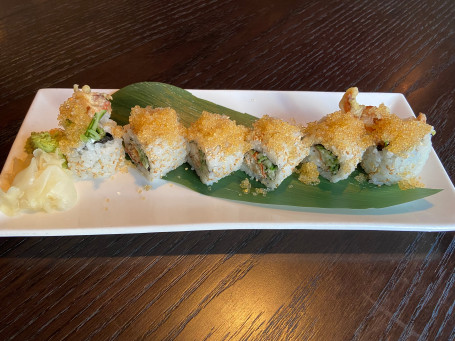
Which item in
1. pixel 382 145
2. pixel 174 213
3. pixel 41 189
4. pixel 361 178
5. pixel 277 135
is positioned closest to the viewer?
pixel 41 189

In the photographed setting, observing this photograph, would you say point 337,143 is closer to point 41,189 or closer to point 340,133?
point 340,133

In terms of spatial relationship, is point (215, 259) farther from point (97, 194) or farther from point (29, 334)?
point (29, 334)

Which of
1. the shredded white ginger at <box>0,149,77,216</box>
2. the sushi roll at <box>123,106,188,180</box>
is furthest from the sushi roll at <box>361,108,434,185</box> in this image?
the shredded white ginger at <box>0,149,77,216</box>

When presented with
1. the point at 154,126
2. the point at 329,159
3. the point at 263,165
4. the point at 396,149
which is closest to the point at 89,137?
the point at 154,126

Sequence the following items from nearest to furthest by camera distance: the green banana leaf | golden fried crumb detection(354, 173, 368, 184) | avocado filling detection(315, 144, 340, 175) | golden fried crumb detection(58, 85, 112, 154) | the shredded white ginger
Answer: the shredded white ginger, golden fried crumb detection(58, 85, 112, 154), the green banana leaf, avocado filling detection(315, 144, 340, 175), golden fried crumb detection(354, 173, 368, 184)

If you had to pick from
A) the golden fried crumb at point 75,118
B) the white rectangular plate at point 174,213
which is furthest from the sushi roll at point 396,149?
the golden fried crumb at point 75,118

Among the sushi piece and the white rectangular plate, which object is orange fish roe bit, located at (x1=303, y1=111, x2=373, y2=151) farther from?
the white rectangular plate
